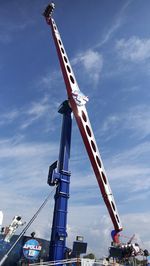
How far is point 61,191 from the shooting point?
22.3 metres

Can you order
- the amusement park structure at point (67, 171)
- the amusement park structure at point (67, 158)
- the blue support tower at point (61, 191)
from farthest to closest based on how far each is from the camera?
the amusement park structure at point (67, 158) → the amusement park structure at point (67, 171) → the blue support tower at point (61, 191)

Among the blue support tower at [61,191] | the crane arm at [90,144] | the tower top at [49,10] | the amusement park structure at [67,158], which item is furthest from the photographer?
the tower top at [49,10]

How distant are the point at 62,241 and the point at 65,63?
1570 cm

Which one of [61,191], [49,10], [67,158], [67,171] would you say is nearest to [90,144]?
[67,158]

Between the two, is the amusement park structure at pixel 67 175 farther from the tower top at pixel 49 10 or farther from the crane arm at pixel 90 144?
the tower top at pixel 49 10

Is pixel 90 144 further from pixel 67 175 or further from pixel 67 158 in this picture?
pixel 67 175

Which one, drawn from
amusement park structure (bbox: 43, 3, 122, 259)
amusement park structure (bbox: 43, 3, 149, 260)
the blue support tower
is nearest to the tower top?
amusement park structure (bbox: 43, 3, 149, 260)

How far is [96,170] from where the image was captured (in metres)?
24.8

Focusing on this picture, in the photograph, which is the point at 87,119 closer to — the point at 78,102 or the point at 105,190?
the point at 78,102

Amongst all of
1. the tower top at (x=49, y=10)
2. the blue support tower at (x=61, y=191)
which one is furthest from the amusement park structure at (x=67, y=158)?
the tower top at (x=49, y=10)

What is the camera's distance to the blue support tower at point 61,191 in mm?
20938

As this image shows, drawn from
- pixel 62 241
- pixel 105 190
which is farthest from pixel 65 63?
pixel 62 241

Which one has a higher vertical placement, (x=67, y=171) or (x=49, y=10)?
(x=49, y=10)

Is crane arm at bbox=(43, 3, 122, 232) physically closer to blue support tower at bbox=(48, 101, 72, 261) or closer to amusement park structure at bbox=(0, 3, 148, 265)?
amusement park structure at bbox=(0, 3, 148, 265)
